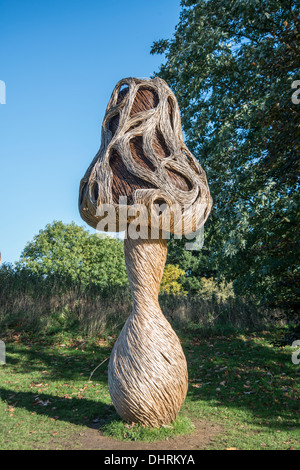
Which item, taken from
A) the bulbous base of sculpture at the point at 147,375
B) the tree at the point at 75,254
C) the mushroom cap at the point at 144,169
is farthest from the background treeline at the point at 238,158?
the tree at the point at 75,254

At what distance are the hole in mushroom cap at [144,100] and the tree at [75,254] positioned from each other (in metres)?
24.3

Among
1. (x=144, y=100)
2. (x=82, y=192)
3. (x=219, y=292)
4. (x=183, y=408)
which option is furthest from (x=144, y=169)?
(x=219, y=292)

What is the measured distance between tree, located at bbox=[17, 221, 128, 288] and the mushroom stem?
24.2m

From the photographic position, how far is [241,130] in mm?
10617

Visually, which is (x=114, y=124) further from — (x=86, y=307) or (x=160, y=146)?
(x=86, y=307)

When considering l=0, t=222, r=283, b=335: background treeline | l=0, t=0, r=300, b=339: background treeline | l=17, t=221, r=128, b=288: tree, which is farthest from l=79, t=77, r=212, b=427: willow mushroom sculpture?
l=17, t=221, r=128, b=288: tree

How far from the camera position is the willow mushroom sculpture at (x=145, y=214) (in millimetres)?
4844

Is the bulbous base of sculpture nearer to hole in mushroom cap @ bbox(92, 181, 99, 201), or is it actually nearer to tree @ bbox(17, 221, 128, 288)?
hole in mushroom cap @ bbox(92, 181, 99, 201)

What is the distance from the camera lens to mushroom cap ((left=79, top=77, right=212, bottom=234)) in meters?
4.95

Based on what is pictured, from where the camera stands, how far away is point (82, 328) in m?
11.6

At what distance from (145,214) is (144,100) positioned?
1886 mm

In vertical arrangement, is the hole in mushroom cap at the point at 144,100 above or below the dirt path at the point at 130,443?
above

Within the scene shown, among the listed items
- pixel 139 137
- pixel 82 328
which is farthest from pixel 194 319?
pixel 139 137

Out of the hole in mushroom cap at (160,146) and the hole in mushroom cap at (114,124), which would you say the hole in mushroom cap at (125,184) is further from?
the hole in mushroom cap at (114,124)
